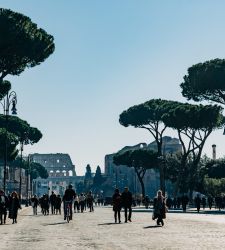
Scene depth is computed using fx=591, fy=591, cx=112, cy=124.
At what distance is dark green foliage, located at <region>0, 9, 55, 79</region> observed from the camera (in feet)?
125

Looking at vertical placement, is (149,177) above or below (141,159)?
above

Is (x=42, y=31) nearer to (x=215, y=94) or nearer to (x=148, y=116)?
(x=215, y=94)

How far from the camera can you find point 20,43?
129 feet

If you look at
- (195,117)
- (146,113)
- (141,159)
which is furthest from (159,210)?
(141,159)

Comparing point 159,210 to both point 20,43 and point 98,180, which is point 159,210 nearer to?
point 20,43

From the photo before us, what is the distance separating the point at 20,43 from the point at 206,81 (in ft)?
64.9

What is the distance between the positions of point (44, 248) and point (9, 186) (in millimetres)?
109264

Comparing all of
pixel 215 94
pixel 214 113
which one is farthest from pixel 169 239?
pixel 214 113

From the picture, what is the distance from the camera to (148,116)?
67812mm

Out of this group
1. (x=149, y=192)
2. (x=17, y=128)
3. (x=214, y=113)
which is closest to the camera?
(x=214, y=113)

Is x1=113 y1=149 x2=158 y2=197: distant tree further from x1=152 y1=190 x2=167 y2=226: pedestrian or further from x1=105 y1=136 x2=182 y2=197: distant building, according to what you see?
x1=105 y1=136 x2=182 y2=197: distant building

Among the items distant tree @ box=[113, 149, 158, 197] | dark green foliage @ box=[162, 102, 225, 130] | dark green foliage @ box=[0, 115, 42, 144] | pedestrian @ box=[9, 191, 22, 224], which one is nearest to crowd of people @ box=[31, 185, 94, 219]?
pedestrian @ box=[9, 191, 22, 224]

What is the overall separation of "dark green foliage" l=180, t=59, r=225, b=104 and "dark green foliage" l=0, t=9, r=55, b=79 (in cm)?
1610

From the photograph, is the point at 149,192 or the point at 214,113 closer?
the point at 214,113
